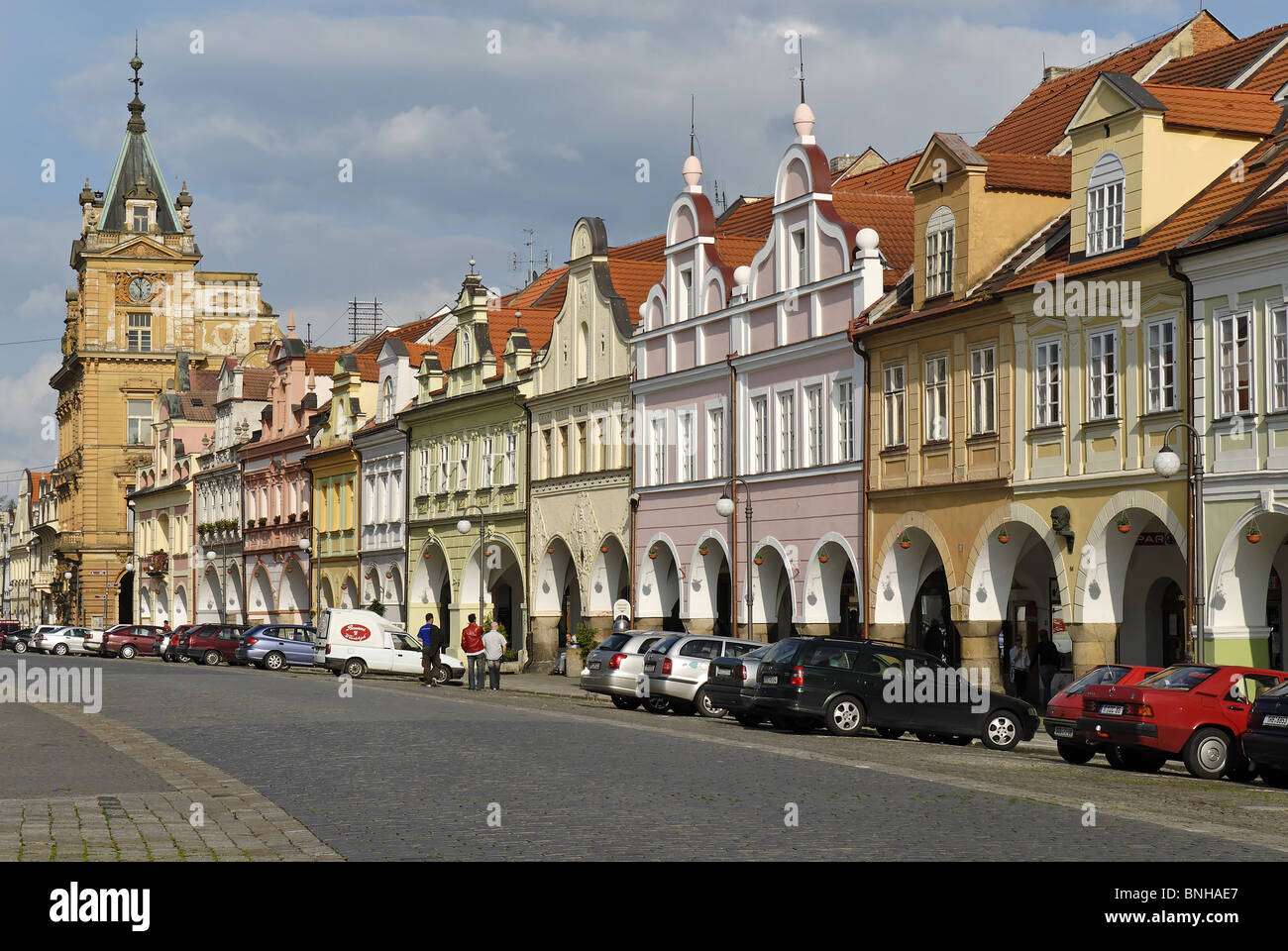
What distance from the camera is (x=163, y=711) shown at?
31797 mm

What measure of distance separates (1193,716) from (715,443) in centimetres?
2587

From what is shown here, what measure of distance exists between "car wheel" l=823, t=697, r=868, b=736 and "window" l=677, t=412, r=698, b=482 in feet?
67.9

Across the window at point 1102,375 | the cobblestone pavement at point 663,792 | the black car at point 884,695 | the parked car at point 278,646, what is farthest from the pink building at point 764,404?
the parked car at point 278,646

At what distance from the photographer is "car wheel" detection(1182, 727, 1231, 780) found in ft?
77.5

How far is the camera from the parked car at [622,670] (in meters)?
37.8

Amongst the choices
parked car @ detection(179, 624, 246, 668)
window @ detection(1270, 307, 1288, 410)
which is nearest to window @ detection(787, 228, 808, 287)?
window @ detection(1270, 307, 1288, 410)

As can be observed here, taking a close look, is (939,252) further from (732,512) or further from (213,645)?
(213,645)

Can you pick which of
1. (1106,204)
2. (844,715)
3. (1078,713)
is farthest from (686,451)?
(1078,713)

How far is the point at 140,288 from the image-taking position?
412 feet

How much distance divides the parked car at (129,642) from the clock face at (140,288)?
1891 inches

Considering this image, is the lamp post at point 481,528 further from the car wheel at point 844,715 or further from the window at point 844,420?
the car wheel at point 844,715

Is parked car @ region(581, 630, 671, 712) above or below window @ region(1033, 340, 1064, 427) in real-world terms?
below

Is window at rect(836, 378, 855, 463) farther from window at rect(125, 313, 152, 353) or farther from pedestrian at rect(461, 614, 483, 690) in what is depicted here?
window at rect(125, 313, 152, 353)
